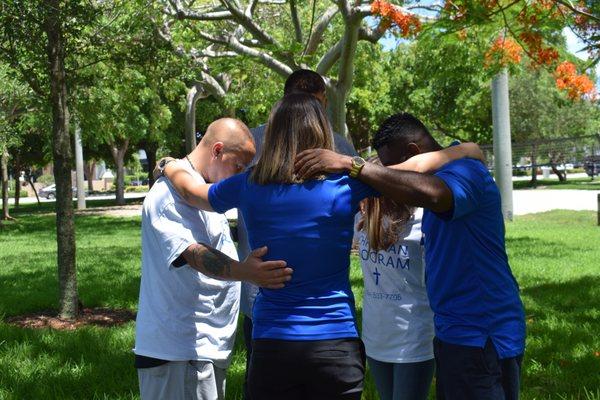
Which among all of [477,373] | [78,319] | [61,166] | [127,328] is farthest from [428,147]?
[78,319]

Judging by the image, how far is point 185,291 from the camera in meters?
2.62

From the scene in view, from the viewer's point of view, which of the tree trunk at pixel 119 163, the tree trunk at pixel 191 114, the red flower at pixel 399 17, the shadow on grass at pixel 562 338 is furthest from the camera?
the tree trunk at pixel 119 163

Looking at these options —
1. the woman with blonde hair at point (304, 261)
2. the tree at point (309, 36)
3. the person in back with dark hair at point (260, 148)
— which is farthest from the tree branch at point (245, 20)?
the woman with blonde hair at point (304, 261)

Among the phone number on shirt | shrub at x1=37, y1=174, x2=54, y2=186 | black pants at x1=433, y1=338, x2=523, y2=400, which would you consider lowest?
black pants at x1=433, y1=338, x2=523, y2=400

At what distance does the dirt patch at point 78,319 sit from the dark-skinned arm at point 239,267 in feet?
15.9

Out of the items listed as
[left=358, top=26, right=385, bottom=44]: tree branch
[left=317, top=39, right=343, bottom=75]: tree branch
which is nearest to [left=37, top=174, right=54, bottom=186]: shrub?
[left=317, top=39, right=343, bottom=75]: tree branch

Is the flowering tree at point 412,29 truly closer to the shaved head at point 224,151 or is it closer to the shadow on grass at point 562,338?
the shadow on grass at point 562,338

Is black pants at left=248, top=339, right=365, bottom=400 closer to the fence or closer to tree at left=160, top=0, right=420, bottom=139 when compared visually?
tree at left=160, top=0, right=420, bottom=139

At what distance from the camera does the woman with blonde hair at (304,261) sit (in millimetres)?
2146

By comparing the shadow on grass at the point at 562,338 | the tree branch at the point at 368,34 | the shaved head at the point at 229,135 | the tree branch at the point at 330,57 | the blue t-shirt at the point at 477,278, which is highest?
the tree branch at the point at 368,34

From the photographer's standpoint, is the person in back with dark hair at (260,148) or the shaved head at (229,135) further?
the person in back with dark hair at (260,148)

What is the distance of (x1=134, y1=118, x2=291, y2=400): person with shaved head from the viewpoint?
255cm

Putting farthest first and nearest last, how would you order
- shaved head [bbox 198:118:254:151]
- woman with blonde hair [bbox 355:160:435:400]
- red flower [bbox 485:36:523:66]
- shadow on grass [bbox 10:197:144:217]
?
shadow on grass [bbox 10:197:144:217] → red flower [bbox 485:36:523:66] → woman with blonde hair [bbox 355:160:435:400] → shaved head [bbox 198:118:254:151]

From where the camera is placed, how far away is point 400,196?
2.14 m
